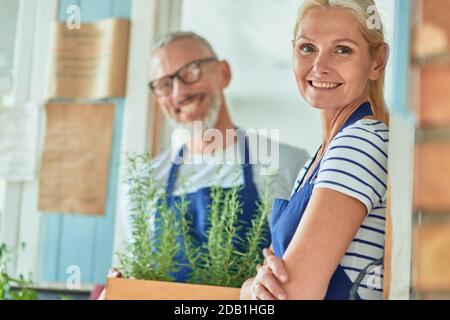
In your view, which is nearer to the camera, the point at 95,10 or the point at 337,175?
the point at 337,175

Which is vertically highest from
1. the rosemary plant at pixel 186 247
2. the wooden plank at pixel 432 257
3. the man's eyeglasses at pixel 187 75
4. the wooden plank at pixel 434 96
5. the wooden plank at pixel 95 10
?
the wooden plank at pixel 95 10

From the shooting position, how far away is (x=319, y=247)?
971 mm

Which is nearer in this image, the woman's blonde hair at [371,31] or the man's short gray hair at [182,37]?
the woman's blonde hair at [371,31]

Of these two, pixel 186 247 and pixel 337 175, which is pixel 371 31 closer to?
pixel 337 175

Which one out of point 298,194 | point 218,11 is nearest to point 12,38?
point 218,11

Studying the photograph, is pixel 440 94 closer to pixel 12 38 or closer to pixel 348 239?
pixel 348 239

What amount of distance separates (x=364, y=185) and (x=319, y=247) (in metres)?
0.11

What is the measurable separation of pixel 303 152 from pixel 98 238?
2.42ft

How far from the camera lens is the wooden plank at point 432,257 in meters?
0.81

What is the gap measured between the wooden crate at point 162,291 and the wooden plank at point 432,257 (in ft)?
1.14

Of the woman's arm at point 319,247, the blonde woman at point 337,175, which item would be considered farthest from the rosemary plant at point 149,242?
the woman's arm at point 319,247

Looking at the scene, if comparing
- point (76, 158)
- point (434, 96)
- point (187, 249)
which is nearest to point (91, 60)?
point (76, 158)

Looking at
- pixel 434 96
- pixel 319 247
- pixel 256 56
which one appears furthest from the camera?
pixel 256 56

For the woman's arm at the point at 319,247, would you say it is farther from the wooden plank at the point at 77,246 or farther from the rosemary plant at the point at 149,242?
the wooden plank at the point at 77,246
